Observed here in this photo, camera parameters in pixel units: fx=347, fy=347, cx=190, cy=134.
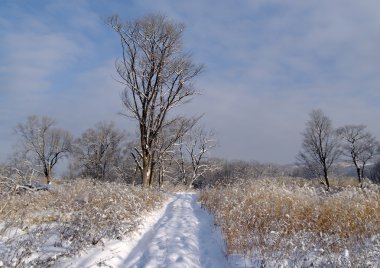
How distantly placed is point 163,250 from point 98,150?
55762 millimetres

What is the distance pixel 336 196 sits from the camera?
8.34m

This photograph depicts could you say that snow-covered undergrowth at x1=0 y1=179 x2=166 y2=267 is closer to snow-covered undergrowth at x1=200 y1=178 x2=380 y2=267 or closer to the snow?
the snow

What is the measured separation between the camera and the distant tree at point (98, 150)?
59219 millimetres

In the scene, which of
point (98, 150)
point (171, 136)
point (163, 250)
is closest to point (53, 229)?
point (163, 250)

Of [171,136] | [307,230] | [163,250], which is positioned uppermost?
[171,136]

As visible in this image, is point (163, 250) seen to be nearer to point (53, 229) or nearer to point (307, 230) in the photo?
point (53, 229)

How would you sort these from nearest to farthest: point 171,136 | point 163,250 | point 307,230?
point 163,250, point 307,230, point 171,136

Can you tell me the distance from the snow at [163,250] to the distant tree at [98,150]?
5145 cm

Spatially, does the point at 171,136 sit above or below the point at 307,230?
above

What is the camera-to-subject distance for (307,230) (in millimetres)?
6938

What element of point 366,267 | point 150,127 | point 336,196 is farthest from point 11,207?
point 150,127

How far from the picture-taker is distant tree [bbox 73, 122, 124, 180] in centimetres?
5922

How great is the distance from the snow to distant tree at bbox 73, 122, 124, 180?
51.5 metres

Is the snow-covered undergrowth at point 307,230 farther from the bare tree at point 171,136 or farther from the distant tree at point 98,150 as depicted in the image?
the distant tree at point 98,150
